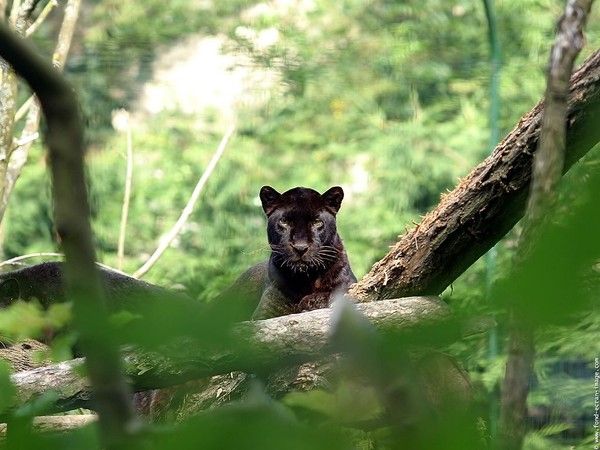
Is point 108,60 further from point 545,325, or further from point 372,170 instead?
point 545,325

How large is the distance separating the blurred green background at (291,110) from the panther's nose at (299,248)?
8.61 ft

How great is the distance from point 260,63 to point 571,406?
10.8ft

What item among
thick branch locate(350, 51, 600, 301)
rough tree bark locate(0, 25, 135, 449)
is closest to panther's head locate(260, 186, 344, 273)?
thick branch locate(350, 51, 600, 301)

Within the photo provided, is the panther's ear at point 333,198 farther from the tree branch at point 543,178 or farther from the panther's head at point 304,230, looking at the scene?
the tree branch at point 543,178

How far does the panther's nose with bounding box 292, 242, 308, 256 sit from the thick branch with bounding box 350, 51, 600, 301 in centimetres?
62

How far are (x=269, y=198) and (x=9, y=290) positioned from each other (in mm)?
1183

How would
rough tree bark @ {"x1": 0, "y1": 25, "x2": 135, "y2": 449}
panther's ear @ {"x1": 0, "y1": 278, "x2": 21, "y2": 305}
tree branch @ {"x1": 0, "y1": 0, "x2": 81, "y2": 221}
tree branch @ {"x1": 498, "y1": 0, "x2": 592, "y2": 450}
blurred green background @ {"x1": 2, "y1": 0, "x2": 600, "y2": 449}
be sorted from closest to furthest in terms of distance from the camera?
rough tree bark @ {"x1": 0, "y1": 25, "x2": 135, "y2": 449}
tree branch @ {"x1": 498, "y1": 0, "x2": 592, "y2": 450}
panther's ear @ {"x1": 0, "y1": 278, "x2": 21, "y2": 305}
tree branch @ {"x1": 0, "y1": 0, "x2": 81, "y2": 221}
blurred green background @ {"x1": 2, "y1": 0, "x2": 600, "y2": 449}

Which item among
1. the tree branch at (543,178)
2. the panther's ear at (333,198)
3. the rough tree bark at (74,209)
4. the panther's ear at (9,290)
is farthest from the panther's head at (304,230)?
the rough tree bark at (74,209)

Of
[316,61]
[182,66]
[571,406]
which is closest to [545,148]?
[571,406]

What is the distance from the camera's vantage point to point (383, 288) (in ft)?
10.3

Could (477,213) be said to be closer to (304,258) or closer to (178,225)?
(304,258)

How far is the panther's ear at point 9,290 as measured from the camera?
429 centimetres

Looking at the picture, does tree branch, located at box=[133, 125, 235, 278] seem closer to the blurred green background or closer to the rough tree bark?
the blurred green background

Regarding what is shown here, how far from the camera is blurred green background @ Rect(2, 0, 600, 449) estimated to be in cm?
721
